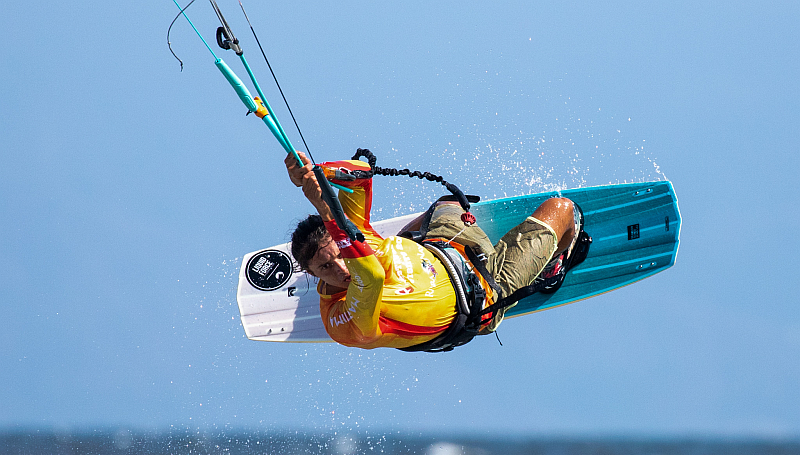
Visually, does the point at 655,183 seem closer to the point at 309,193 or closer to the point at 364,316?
the point at 364,316

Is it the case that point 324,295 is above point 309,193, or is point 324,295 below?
below

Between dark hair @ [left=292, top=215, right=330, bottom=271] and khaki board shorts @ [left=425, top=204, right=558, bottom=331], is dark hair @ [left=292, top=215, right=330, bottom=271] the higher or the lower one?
the higher one

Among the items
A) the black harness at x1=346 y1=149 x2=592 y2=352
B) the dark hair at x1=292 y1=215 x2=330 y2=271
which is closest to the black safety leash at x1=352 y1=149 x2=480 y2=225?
the black harness at x1=346 y1=149 x2=592 y2=352

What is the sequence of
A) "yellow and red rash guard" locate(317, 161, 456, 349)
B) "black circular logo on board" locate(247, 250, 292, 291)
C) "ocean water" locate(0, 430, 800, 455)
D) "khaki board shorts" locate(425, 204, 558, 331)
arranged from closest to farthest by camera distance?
"yellow and red rash guard" locate(317, 161, 456, 349) → "khaki board shorts" locate(425, 204, 558, 331) → "black circular logo on board" locate(247, 250, 292, 291) → "ocean water" locate(0, 430, 800, 455)

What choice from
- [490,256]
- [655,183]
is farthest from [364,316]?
[655,183]

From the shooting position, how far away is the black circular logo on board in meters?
5.83

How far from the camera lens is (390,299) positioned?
389cm

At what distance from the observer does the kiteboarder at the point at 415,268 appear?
3.57 m

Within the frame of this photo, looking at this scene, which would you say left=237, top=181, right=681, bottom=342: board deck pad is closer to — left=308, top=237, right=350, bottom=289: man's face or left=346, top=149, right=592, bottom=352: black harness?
left=346, top=149, right=592, bottom=352: black harness

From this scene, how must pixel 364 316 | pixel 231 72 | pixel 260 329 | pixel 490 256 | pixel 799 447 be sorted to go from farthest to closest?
pixel 799 447, pixel 260 329, pixel 490 256, pixel 364 316, pixel 231 72

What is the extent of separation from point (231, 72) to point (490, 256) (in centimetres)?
217

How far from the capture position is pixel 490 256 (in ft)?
15.1

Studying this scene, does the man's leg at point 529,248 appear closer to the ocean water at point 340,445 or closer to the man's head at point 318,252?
the man's head at point 318,252

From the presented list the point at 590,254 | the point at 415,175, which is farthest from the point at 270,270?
the point at 590,254
